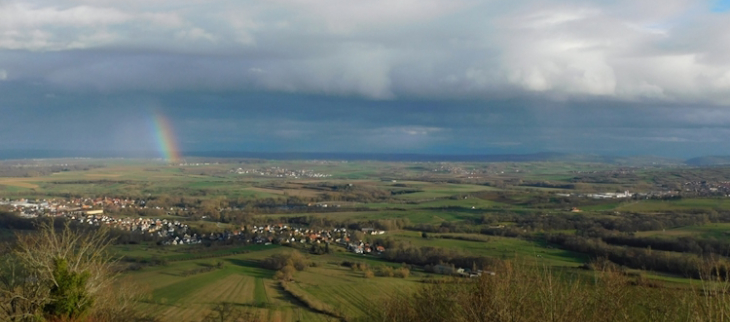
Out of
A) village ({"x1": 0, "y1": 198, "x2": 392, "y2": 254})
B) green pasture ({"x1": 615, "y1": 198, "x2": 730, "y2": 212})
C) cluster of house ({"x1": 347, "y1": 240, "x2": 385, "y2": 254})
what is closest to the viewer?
cluster of house ({"x1": 347, "y1": 240, "x2": 385, "y2": 254})

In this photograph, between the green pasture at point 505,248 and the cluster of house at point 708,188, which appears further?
the cluster of house at point 708,188

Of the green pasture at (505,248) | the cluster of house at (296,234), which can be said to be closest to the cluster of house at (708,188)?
the green pasture at (505,248)

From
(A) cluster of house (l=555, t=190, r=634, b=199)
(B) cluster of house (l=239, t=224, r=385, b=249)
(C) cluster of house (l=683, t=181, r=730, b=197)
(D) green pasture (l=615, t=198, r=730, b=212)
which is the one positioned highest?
(C) cluster of house (l=683, t=181, r=730, b=197)

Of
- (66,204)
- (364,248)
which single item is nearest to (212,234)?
(364,248)

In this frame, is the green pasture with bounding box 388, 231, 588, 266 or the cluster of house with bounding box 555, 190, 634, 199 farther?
the cluster of house with bounding box 555, 190, 634, 199

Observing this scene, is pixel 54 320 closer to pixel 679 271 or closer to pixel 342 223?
pixel 679 271

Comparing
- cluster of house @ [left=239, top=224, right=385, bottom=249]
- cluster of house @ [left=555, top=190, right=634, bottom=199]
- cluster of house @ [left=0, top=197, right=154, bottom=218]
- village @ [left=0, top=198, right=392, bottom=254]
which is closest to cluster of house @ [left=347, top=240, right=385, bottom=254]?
village @ [left=0, top=198, right=392, bottom=254]

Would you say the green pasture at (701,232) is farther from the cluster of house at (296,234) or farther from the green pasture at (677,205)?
the cluster of house at (296,234)

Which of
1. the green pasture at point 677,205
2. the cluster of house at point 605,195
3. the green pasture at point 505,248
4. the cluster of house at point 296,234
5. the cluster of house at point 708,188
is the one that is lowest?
the cluster of house at point 296,234

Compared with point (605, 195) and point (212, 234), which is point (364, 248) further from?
point (605, 195)

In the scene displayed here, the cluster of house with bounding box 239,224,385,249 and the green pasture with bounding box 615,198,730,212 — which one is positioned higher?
the green pasture with bounding box 615,198,730,212

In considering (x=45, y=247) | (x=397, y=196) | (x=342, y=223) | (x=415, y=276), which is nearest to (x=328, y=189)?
(x=397, y=196)

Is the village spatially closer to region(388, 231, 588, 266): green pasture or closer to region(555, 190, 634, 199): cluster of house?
region(388, 231, 588, 266): green pasture
